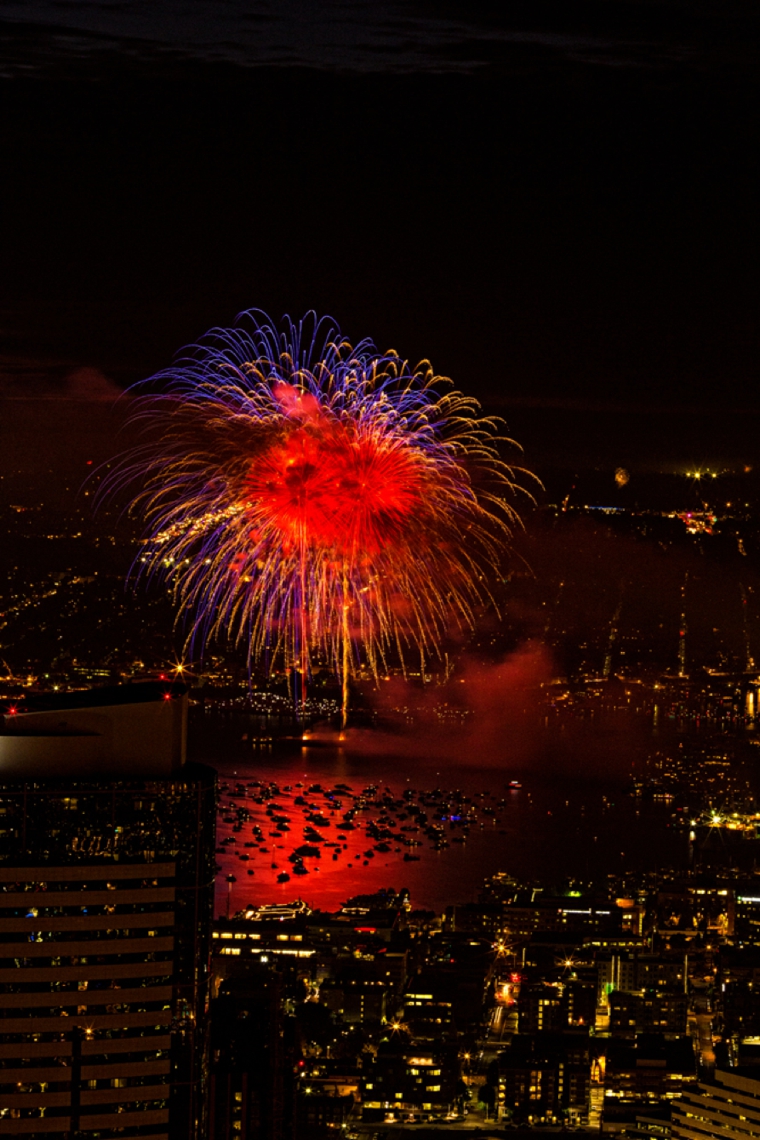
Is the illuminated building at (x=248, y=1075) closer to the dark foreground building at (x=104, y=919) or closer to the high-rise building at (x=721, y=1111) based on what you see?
the dark foreground building at (x=104, y=919)

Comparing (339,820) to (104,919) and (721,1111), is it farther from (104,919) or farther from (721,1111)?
(104,919)

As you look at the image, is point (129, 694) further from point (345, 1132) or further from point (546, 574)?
point (546, 574)

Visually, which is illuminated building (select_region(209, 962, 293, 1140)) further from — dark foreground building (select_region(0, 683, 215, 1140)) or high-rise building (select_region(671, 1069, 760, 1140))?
high-rise building (select_region(671, 1069, 760, 1140))

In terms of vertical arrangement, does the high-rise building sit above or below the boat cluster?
below

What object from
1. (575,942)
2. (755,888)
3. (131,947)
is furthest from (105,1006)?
(755,888)

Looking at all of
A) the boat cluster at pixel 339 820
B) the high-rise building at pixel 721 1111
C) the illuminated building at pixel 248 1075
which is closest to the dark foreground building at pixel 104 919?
the illuminated building at pixel 248 1075

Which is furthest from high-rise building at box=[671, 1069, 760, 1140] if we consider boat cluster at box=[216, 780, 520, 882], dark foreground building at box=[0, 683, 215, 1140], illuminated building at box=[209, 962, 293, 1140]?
boat cluster at box=[216, 780, 520, 882]

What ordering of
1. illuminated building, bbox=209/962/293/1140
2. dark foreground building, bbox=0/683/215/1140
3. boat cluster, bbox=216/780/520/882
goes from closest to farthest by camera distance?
dark foreground building, bbox=0/683/215/1140
illuminated building, bbox=209/962/293/1140
boat cluster, bbox=216/780/520/882

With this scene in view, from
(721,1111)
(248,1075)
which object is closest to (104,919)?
(248,1075)

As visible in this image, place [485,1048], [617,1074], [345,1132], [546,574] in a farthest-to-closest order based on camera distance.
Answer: [546,574], [485,1048], [617,1074], [345,1132]
